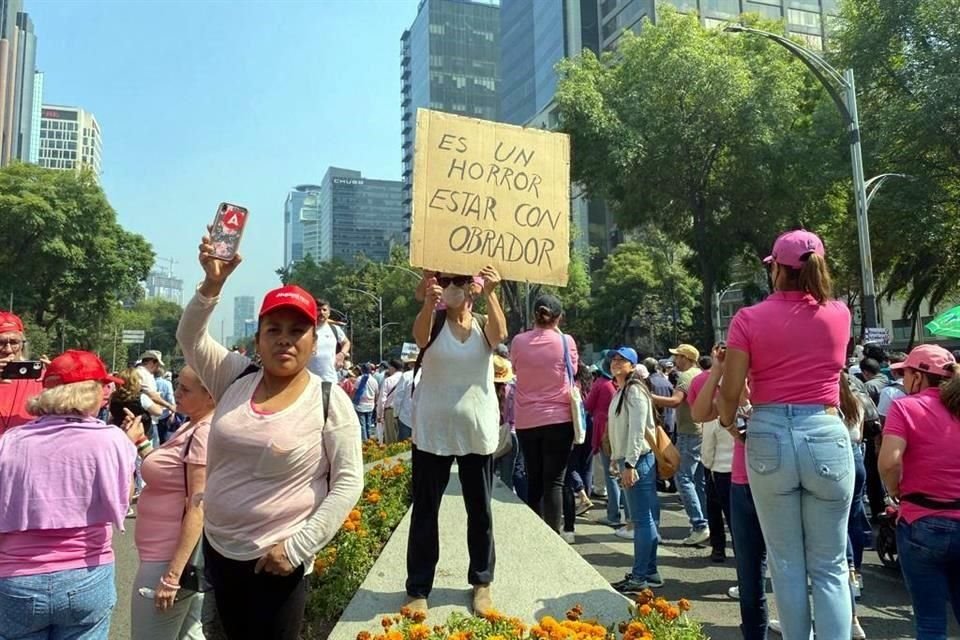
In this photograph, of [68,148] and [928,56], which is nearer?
[928,56]

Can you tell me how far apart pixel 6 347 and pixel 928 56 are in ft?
73.3

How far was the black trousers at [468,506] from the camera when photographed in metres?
3.62

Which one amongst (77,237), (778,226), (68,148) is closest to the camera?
(778,226)

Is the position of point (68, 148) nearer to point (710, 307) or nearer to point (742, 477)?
point (710, 307)

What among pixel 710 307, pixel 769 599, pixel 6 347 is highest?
pixel 710 307

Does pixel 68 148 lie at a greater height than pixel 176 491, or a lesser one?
greater

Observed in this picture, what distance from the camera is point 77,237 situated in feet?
Result: 137

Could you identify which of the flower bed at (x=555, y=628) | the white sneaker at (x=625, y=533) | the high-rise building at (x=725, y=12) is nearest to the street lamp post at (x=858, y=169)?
the white sneaker at (x=625, y=533)

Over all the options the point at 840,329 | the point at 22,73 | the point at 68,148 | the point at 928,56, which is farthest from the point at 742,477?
the point at 68,148

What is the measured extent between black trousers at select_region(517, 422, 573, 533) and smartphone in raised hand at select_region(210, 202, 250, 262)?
329cm

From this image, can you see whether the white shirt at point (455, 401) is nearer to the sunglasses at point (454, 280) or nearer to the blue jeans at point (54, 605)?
the sunglasses at point (454, 280)

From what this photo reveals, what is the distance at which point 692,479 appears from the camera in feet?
25.3

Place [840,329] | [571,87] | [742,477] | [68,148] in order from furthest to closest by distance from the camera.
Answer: [68,148], [571,87], [742,477], [840,329]

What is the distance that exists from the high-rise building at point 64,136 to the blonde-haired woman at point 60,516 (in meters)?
172
